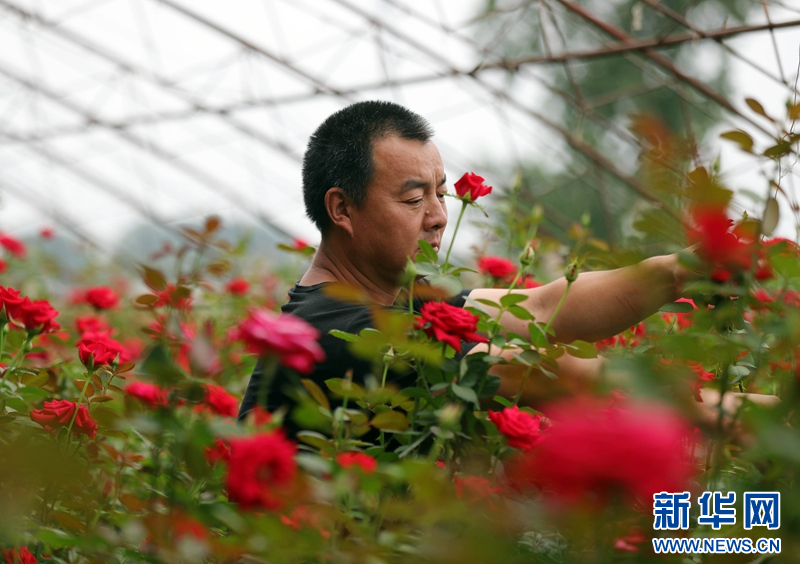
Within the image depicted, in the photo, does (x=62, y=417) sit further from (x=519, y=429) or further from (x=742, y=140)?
(x=742, y=140)

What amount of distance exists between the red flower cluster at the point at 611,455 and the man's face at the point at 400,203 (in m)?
0.83

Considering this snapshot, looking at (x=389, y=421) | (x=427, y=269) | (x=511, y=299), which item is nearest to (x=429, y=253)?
(x=427, y=269)

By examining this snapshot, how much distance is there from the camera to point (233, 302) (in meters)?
2.75

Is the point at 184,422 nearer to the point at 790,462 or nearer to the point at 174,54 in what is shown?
the point at 790,462

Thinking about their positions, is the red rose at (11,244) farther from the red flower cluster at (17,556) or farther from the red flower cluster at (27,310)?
the red flower cluster at (17,556)

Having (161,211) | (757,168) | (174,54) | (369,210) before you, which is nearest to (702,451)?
(757,168)

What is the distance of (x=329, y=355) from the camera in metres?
1.27

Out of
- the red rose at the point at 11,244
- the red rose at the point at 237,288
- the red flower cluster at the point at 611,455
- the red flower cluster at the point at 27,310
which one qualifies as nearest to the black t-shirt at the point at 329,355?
the red flower cluster at the point at 27,310

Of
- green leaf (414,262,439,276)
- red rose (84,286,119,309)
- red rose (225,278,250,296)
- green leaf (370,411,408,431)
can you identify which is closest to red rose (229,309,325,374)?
green leaf (370,411,408,431)

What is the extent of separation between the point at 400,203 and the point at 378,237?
2.8 inches

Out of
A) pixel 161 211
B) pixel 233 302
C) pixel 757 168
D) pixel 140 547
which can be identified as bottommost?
pixel 140 547

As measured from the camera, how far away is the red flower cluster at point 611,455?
1.67ft

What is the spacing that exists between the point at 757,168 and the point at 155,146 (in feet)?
23.1

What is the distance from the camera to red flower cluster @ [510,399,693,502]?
1.67 feet
